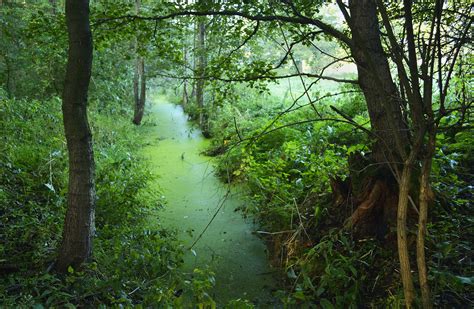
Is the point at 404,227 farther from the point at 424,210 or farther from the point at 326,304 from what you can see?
the point at 326,304

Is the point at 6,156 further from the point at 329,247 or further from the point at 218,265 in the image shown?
the point at 329,247

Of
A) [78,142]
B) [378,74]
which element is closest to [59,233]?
[78,142]

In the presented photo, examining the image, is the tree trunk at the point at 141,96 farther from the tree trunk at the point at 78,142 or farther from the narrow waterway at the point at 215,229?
the tree trunk at the point at 78,142

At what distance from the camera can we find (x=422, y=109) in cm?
157

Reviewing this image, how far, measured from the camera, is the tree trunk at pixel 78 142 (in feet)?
7.36

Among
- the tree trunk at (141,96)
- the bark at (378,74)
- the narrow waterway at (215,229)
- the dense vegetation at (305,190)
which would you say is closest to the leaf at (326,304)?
the dense vegetation at (305,190)

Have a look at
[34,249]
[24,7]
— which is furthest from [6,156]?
[24,7]

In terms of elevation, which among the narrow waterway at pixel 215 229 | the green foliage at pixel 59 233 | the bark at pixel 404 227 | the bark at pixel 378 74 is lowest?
the narrow waterway at pixel 215 229

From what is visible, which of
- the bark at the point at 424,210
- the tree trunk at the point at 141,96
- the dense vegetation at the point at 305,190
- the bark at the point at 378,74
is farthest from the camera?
the tree trunk at the point at 141,96

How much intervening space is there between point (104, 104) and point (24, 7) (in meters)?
2.58

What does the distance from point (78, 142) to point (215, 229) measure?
200 cm

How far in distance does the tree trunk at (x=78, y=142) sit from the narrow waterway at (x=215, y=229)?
33.4 inches

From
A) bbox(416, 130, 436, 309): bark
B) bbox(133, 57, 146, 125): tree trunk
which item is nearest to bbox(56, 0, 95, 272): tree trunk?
bbox(416, 130, 436, 309): bark

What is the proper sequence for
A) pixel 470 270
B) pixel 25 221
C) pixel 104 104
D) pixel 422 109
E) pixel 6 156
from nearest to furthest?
pixel 422 109, pixel 470 270, pixel 25 221, pixel 6 156, pixel 104 104
